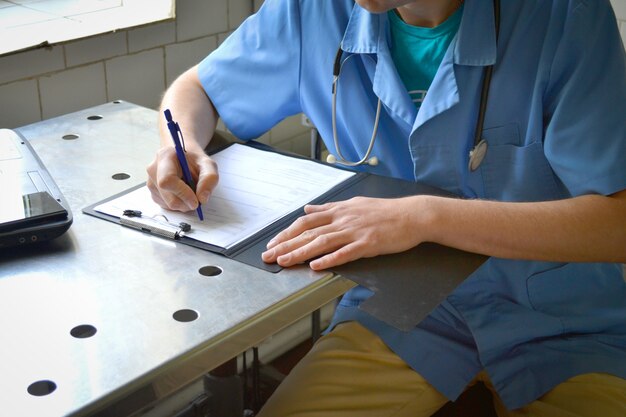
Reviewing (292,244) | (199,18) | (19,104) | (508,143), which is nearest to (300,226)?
(292,244)

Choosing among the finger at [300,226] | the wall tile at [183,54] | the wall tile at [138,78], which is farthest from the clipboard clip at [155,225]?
the wall tile at [183,54]

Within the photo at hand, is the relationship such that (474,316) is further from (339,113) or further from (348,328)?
(339,113)

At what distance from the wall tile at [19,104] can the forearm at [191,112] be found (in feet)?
1.24

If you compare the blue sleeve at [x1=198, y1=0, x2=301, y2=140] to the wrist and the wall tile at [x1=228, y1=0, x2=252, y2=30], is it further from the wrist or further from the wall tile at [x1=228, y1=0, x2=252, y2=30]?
the wall tile at [x1=228, y1=0, x2=252, y2=30]

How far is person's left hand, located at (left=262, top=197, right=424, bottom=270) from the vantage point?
1.14m

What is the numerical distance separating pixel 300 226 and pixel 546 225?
37 centimetres

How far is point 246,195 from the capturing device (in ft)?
4.34

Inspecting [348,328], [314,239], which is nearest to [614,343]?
[348,328]

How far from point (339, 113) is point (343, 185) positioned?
0.21 m

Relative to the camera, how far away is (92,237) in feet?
3.96

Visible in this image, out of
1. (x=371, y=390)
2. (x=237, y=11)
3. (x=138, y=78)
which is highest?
(x=237, y=11)

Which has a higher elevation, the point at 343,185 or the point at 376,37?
the point at 376,37

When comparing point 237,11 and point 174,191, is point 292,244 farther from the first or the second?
point 237,11

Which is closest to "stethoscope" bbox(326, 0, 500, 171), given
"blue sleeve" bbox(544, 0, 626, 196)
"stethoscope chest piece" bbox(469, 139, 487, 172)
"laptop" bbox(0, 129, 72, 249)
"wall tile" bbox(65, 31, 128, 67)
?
"stethoscope chest piece" bbox(469, 139, 487, 172)
